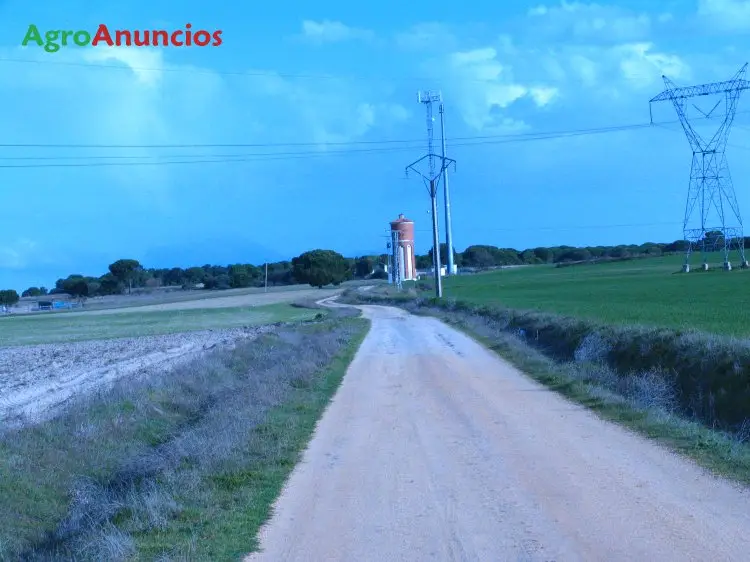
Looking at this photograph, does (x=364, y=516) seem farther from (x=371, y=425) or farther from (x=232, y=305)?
(x=232, y=305)

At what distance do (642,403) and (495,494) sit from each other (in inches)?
270

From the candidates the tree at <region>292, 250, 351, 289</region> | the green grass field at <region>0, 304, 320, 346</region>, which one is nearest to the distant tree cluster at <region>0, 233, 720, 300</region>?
the tree at <region>292, 250, 351, 289</region>

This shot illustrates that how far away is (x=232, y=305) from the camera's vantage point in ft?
310

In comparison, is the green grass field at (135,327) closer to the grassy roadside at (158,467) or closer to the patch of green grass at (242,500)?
the grassy roadside at (158,467)

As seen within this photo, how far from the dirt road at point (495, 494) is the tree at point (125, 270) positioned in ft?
507

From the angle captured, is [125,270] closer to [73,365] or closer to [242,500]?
[73,365]

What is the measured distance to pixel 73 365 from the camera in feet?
108

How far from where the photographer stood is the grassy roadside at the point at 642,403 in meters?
10.8

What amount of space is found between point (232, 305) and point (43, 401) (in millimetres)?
72719

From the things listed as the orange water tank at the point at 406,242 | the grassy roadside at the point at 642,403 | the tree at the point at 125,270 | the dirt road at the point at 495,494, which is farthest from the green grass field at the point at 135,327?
the tree at the point at 125,270

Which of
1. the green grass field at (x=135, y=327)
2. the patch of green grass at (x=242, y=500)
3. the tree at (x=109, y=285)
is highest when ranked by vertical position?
the tree at (x=109, y=285)

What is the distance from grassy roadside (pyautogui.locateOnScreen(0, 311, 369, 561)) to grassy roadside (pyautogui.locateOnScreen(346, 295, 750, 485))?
4.96 metres

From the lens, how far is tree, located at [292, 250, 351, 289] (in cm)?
15450

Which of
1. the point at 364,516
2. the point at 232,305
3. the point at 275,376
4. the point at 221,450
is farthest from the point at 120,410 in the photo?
the point at 232,305
